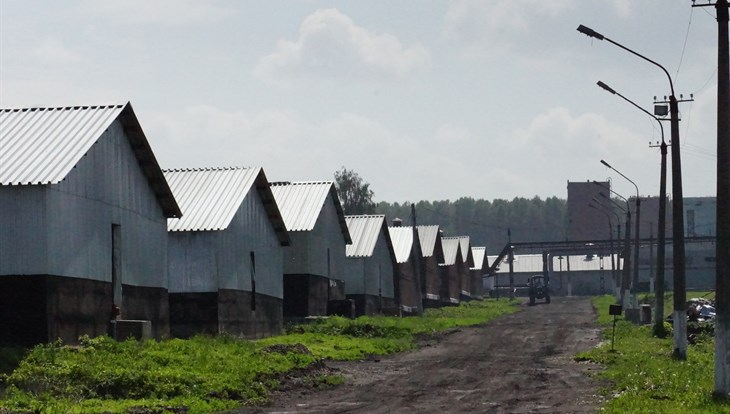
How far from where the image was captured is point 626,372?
94.9 ft

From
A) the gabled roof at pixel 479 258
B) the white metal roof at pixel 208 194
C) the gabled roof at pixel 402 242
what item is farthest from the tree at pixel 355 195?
the white metal roof at pixel 208 194

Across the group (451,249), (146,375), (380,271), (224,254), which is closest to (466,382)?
(146,375)

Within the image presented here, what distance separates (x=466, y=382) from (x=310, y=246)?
82.5 feet

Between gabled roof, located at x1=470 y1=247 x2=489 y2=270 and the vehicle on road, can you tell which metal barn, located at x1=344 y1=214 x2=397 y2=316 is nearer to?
the vehicle on road

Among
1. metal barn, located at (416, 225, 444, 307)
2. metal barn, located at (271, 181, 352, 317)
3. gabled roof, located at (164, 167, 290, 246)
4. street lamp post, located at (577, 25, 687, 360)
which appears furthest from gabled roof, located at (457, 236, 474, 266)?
street lamp post, located at (577, 25, 687, 360)

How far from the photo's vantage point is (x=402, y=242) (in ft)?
266

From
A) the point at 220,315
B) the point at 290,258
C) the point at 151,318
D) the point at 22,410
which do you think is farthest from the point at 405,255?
the point at 22,410

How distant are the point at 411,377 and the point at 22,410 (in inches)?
494

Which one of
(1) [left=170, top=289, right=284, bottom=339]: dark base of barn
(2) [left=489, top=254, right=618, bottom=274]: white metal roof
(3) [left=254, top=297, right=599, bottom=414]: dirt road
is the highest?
(2) [left=489, top=254, right=618, bottom=274]: white metal roof

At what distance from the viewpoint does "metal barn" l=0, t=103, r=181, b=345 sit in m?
26.3

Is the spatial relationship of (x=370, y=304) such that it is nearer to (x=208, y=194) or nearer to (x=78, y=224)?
(x=208, y=194)

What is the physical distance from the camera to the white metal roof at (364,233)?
6769 centimetres

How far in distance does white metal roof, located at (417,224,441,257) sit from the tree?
5362 cm

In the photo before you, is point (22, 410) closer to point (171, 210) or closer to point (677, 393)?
point (677, 393)
